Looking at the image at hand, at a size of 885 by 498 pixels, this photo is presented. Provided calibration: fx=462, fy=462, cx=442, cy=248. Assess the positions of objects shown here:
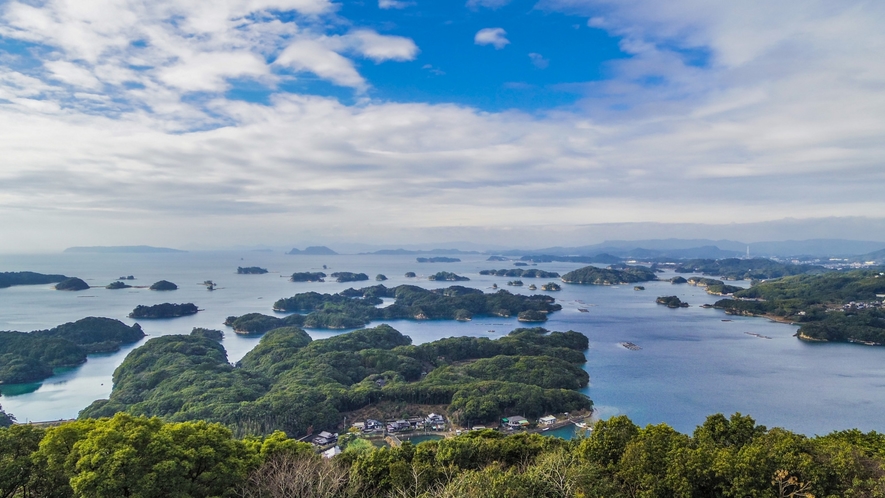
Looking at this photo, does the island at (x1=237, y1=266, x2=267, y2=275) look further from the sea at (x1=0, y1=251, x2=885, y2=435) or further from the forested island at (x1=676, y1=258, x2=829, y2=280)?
the forested island at (x1=676, y1=258, x2=829, y2=280)

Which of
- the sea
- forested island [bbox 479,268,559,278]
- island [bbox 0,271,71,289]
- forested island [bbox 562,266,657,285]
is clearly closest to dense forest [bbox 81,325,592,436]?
the sea

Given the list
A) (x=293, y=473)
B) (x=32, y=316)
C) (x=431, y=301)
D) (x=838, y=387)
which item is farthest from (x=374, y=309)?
(x=293, y=473)

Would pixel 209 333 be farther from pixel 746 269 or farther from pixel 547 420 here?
pixel 746 269

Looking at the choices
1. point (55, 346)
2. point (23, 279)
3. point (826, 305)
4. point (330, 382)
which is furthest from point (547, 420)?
point (23, 279)

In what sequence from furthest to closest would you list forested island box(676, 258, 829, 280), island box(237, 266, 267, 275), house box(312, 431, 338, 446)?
1. island box(237, 266, 267, 275)
2. forested island box(676, 258, 829, 280)
3. house box(312, 431, 338, 446)

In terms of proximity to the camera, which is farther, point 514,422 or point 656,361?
point 656,361

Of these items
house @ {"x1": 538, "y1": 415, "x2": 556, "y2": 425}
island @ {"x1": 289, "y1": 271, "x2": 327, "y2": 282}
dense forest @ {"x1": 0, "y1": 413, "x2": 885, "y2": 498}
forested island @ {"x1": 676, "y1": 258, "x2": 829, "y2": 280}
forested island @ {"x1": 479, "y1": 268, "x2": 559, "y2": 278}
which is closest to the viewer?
dense forest @ {"x1": 0, "y1": 413, "x2": 885, "y2": 498}
